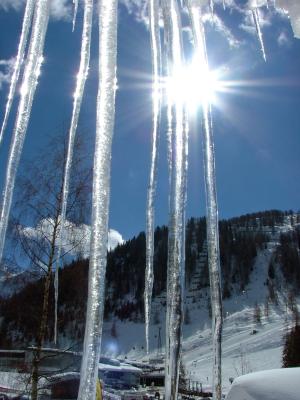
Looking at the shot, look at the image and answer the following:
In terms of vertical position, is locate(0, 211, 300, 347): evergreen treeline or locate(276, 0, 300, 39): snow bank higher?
locate(0, 211, 300, 347): evergreen treeline

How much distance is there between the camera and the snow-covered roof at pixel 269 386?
62.7 inches

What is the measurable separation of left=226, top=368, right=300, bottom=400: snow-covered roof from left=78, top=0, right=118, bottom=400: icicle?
0.69m

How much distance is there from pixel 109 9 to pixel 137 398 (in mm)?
23415

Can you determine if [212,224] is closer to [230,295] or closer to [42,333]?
[42,333]

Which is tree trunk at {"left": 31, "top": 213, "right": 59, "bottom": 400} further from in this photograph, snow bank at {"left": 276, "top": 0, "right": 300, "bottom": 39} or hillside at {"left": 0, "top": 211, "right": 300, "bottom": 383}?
hillside at {"left": 0, "top": 211, "right": 300, "bottom": 383}

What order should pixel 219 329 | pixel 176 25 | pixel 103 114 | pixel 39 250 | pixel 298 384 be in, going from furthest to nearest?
pixel 39 250 → pixel 176 25 → pixel 103 114 → pixel 219 329 → pixel 298 384

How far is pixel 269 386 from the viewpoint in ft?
5.51

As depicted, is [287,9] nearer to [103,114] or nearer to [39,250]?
[103,114]

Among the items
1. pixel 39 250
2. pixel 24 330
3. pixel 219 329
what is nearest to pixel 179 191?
pixel 219 329

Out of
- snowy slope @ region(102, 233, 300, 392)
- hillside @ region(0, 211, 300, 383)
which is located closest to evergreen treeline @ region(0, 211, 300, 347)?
hillside @ region(0, 211, 300, 383)

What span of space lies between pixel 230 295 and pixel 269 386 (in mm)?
117941

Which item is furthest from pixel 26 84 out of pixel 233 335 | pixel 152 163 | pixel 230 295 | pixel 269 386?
pixel 230 295

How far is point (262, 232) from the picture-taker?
162m

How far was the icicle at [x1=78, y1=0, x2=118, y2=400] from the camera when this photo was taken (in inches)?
59.8
